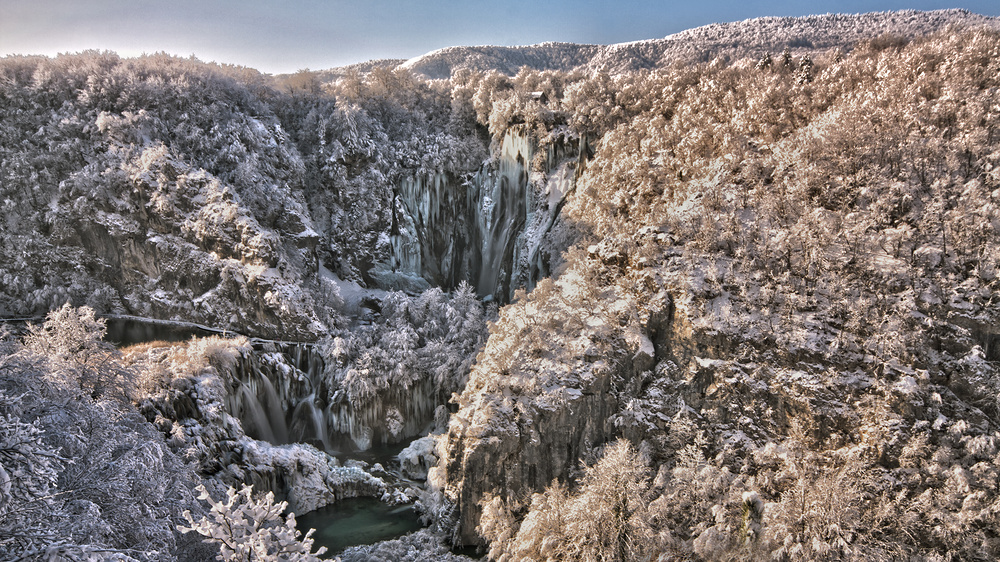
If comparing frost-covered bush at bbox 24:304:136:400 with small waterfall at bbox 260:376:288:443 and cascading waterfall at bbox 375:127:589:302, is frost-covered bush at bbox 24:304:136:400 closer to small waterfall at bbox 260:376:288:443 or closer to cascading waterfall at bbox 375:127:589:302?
small waterfall at bbox 260:376:288:443

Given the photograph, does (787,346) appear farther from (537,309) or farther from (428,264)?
(428,264)

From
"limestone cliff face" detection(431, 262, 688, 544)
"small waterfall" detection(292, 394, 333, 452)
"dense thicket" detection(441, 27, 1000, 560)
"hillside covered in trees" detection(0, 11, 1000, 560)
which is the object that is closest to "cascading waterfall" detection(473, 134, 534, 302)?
"hillside covered in trees" detection(0, 11, 1000, 560)

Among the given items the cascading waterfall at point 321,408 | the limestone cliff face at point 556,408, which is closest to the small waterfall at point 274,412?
the cascading waterfall at point 321,408

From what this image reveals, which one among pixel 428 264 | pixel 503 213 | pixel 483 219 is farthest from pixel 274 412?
pixel 503 213

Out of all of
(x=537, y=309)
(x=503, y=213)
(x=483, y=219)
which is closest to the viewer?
(x=537, y=309)

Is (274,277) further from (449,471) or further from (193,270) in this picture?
(449,471)

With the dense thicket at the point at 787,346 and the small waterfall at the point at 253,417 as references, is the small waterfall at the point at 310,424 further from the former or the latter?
the dense thicket at the point at 787,346
